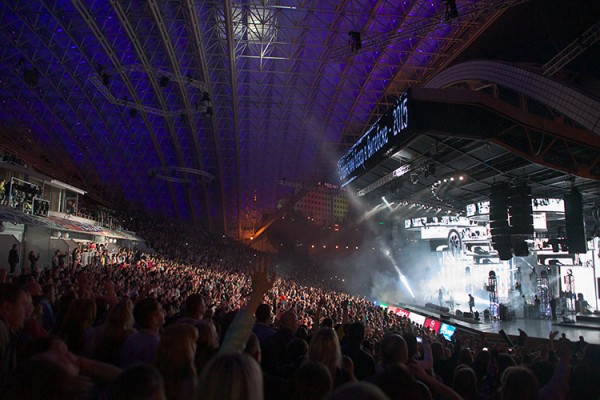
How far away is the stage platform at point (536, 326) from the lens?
17.6 metres

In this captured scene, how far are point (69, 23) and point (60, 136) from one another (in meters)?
15.0

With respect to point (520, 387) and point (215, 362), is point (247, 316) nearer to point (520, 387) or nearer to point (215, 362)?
point (215, 362)

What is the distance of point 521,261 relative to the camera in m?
30.5

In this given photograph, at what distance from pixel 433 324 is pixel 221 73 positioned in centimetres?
1980

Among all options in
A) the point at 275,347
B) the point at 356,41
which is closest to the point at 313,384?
the point at 275,347

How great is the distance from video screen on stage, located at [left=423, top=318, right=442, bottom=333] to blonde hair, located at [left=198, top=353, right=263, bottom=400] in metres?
20.3

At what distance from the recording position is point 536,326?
20078mm

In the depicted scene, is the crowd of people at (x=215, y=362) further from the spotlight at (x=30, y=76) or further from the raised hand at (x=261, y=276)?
the spotlight at (x=30, y=76)

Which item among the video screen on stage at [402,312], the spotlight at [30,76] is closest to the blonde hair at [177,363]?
the video screen on stage at [402,312]

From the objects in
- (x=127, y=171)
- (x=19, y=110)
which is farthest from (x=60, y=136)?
(x=127, y=171)

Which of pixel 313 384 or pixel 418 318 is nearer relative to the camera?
pixel 313 384

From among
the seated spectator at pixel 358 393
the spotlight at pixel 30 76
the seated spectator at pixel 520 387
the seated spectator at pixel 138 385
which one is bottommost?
the seated spectator at pixel 520 387

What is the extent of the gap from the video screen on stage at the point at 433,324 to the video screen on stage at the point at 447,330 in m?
0.32

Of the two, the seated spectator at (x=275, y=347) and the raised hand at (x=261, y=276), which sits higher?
the raised hand at (x=261, y=276)
